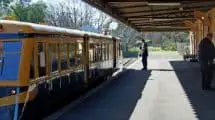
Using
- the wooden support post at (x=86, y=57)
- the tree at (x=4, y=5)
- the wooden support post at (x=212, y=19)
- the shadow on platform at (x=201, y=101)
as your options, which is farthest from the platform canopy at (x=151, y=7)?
the tree at (x=4, y=5)

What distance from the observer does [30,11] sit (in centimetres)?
8062

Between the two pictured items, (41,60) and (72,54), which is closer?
(41,60)

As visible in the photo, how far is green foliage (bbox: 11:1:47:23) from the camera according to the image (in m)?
78.1

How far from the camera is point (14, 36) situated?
Result: 11.2 metres

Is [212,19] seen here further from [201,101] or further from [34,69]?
[34,69]

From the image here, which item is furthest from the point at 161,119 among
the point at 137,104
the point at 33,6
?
the point at 33,6

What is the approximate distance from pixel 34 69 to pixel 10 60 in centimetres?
56

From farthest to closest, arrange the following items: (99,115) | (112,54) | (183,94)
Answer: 1. (112,54)
2. (183,94)
3. (99,115)

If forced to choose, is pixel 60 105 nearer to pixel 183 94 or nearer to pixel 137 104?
pixel 137 104

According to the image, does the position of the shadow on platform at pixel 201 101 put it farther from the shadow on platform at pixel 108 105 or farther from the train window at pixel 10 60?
the train window at pixel 10 60

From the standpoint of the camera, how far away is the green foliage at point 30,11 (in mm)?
78062

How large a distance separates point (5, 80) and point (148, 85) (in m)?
11.1

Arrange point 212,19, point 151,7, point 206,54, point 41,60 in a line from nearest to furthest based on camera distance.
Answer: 1. point 41,60
2. point 206,54
3. point 151,7
4. point 212,19

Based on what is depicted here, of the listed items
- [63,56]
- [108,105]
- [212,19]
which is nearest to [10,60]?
[63,56]
